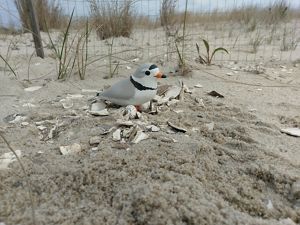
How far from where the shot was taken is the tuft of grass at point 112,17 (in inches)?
162

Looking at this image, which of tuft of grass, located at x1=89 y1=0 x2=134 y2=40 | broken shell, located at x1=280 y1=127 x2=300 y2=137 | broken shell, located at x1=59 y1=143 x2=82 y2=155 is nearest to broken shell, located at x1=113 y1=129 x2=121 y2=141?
broken shell, located at x1=59 y1=143 x2=82 y2=155

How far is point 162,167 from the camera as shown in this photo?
140cm

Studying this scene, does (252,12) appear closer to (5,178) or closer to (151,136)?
(151,136)

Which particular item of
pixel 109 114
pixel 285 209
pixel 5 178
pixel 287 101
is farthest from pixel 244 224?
pixel 287 101

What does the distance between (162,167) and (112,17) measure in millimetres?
3685

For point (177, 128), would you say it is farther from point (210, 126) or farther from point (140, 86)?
point (140, 86)

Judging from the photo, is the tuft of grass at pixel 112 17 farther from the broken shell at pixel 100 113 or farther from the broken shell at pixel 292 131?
the broken shell at pixel 292 131

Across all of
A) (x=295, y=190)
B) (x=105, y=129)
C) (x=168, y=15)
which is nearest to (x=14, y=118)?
(x=105, y=129)

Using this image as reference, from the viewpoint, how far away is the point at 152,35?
6.30 meters

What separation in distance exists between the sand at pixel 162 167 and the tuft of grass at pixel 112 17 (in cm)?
212

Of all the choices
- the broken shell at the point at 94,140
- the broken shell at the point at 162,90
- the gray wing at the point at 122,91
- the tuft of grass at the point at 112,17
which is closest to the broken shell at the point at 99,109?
the gray wing at the point at 122,91

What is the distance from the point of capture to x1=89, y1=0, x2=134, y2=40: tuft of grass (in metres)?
4.11

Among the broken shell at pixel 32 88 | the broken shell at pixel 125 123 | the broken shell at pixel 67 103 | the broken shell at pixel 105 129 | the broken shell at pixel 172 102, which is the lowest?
the broken shell at pixel 67 103

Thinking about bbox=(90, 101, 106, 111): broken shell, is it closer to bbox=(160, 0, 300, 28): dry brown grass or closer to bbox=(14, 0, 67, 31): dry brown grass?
bbox=(14, 0, 67, 31): dry brown grass
